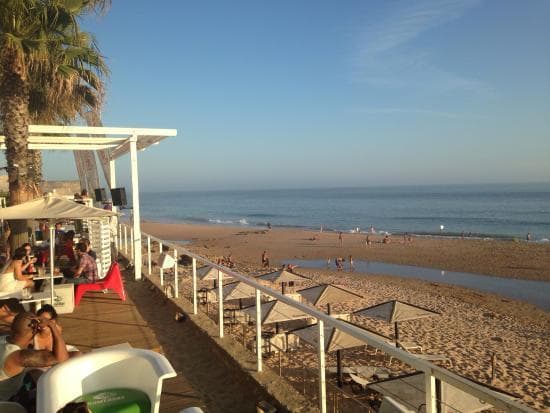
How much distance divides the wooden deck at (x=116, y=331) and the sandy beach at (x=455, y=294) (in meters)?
4.35

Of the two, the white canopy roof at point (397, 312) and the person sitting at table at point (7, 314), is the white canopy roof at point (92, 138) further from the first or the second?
the white canopy roof at point (397, 312)

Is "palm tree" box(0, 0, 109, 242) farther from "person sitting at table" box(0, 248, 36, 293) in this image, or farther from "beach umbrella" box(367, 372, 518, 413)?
"beach umbrella" box(367, 372, 518, 413)

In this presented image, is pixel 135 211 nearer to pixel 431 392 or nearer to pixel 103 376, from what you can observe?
pixel 103 376

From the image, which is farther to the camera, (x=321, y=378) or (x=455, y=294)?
(x=455, y=294)

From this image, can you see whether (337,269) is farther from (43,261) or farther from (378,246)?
(43,261)

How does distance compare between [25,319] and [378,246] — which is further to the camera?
[378,246]

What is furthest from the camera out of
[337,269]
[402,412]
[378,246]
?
[378,246]

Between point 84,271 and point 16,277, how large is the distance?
1128mm

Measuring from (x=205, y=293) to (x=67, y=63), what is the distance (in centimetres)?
669

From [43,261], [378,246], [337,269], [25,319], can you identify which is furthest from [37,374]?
[378,246]

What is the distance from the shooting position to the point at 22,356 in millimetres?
3215

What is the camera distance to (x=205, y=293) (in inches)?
477

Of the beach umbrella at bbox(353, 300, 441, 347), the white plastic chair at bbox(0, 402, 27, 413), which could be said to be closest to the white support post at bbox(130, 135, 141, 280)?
the beach umbrella at bbox(353, 300, 441, 347)

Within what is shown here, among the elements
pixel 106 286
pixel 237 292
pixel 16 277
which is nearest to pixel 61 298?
pixel 16 277
